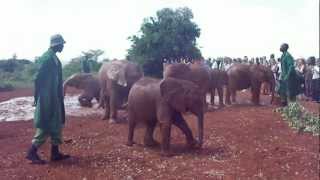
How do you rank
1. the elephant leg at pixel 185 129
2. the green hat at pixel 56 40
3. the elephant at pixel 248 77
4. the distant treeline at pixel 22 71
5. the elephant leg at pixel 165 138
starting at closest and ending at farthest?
the green hat at pixel 56 40
the elephant leg at pixel 165 138
the elephant leg at pixel 185 129
the elephant at pixel 248 77
the distant treeline at pixel 22 71

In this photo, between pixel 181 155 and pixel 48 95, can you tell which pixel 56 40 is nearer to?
pixel 48 95

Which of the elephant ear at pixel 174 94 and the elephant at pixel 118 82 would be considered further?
the elephant at pixel 118 82

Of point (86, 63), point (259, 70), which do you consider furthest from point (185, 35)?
point (259, 70)

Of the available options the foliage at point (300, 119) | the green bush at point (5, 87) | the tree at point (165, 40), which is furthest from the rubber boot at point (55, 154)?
the green bush at point (5, 87)

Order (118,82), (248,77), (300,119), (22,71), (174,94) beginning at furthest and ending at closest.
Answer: (22,71) → (248,77) → (118,82) → (300,119) → (174,94)

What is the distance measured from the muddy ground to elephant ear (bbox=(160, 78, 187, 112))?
3.32 ft

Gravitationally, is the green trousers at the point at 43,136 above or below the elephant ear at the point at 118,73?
below

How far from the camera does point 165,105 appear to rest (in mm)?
11531

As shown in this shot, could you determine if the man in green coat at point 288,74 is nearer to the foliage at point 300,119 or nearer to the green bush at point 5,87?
the foliage at point 300,119

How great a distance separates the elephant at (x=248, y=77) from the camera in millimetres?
21188

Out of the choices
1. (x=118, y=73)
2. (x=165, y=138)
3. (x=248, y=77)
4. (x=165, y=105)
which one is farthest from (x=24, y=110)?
(x=165, y=138)

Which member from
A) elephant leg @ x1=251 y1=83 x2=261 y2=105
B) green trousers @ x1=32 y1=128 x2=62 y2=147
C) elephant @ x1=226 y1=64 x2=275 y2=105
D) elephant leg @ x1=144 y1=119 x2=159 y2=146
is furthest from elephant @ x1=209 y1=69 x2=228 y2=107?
green trousers @ x1=32 y1=128 x2=62 y2=147

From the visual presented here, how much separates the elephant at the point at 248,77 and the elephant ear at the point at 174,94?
996 centimetres

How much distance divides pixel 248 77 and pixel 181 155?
1091 cm
